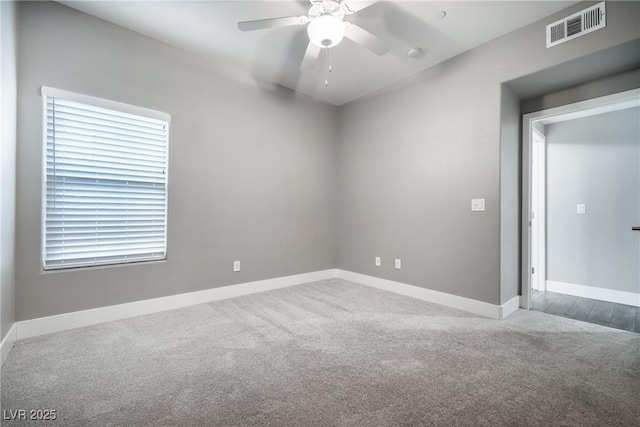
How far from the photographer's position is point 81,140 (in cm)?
256

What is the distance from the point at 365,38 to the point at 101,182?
8.63ft

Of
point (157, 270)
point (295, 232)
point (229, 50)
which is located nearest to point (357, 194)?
point (295, 232)

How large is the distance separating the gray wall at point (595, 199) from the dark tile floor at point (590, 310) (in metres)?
0.32

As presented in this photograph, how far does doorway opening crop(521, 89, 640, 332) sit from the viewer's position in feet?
10.4

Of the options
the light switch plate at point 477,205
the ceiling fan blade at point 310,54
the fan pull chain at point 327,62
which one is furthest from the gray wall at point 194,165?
the light switch plate at point 477,205

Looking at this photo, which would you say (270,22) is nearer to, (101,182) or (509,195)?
(101,182)

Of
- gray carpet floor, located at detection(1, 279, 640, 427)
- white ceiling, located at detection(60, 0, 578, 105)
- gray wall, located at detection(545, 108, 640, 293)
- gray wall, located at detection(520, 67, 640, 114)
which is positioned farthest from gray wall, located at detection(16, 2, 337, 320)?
gray wall, located at detection(545, 108, 640, 293)

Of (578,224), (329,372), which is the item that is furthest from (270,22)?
(578,224)

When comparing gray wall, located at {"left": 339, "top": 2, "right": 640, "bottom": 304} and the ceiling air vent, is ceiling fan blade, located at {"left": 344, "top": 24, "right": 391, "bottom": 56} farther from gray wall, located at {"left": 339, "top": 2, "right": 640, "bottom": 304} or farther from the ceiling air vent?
the ceiling air vent

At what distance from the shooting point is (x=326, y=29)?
208cm

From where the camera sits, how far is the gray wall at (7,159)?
1917mm

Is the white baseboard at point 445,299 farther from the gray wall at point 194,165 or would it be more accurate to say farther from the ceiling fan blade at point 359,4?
the ceiling fan blade at point 359,4

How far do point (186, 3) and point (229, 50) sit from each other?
704mm

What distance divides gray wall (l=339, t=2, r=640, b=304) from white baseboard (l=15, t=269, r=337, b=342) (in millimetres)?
1415
